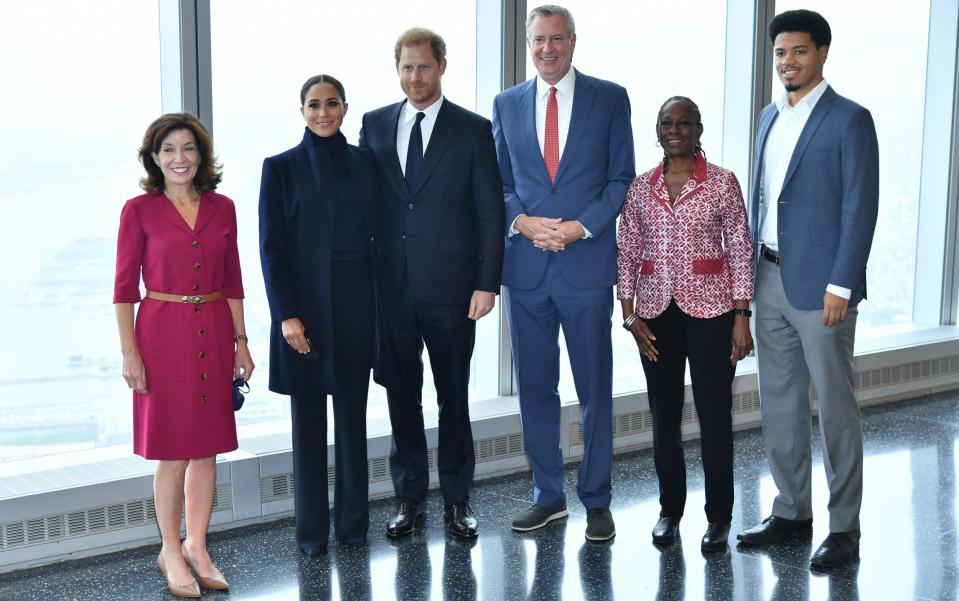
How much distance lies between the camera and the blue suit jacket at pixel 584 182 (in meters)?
3.74

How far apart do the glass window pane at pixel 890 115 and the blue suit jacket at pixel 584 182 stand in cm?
289

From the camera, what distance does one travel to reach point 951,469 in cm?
480

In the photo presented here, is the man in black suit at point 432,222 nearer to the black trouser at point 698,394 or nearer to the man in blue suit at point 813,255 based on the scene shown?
the black trouser at point 698,394

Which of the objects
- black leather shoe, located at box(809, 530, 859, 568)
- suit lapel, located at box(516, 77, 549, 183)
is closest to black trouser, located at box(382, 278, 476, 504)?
suit lapel, located at box(516, 77, 549, 183)

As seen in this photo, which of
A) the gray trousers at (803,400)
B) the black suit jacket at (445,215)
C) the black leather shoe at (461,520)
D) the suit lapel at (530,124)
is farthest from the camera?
the black leather shoe at (461,520)

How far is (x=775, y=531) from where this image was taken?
3840mm

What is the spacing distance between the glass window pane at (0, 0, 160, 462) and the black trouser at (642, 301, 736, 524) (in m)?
1.89

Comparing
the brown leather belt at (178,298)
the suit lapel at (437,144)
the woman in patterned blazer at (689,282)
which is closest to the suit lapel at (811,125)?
the woman in patterned blazer at (689,282)

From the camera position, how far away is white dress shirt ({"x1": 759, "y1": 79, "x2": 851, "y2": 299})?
3.57 metres

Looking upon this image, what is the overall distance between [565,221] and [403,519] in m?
1.19

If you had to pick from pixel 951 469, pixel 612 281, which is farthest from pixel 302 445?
pixel 951 469

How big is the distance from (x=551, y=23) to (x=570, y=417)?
6.08 feet

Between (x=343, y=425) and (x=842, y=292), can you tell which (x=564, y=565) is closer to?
(x=343, y=425)

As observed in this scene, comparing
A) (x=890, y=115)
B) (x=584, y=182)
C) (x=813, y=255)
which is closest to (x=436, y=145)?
(x=584, y=182)
